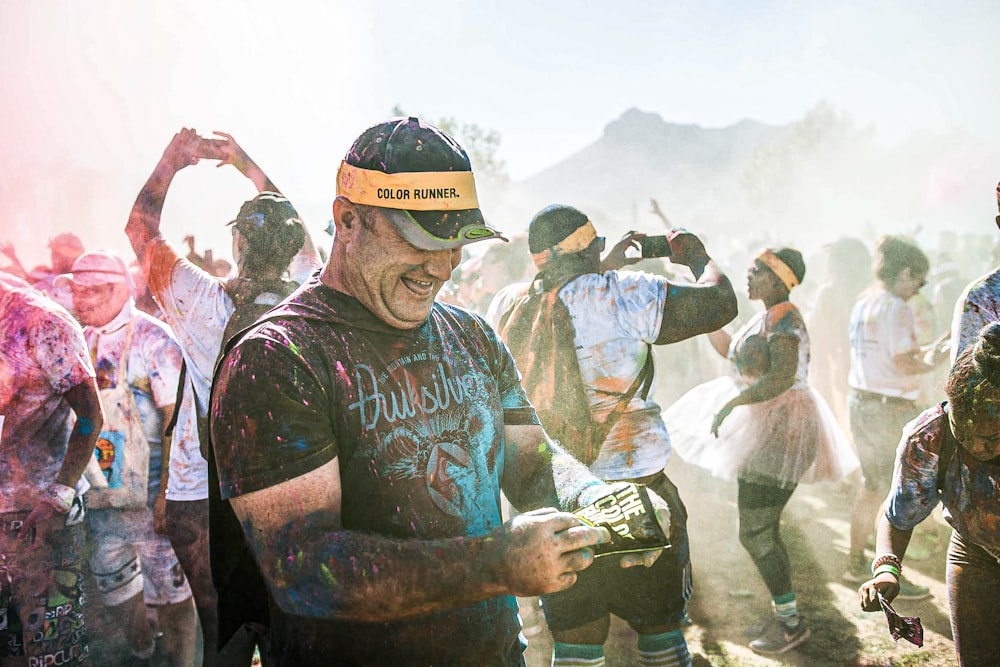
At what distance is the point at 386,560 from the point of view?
1.51 m

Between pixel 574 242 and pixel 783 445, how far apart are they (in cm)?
252

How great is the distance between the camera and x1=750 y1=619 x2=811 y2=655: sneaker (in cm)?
456

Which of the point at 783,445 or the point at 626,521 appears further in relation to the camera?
the point at 783,445

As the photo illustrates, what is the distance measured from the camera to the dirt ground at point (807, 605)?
4.49m

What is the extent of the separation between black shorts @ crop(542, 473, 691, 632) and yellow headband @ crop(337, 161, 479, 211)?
2234 mm

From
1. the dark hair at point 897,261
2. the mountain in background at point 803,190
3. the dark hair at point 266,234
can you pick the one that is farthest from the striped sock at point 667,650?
the mountain in background at point 803,190

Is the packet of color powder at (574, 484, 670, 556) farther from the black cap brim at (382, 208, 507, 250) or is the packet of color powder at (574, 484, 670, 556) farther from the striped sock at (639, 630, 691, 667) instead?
the striped sock at (639, 630, 691, 667)

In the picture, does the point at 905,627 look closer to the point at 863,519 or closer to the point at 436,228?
the point at 436,228

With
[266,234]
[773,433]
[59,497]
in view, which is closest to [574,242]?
[266,234]

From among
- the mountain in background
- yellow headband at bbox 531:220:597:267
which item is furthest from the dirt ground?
the mountain in background

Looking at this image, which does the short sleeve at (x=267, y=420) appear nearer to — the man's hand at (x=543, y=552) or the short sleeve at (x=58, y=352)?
the man's hand at (x=543, y=552)

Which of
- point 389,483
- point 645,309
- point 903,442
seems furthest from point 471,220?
point 903,442

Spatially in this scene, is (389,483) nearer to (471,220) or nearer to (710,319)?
(471,220)

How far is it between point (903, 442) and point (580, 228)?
74.5 inches
